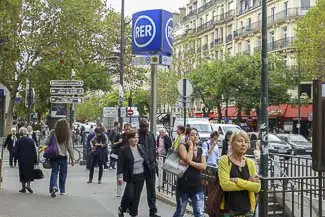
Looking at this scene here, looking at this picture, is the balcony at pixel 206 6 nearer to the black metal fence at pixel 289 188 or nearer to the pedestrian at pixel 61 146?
the black metal fence at pixel 289 188

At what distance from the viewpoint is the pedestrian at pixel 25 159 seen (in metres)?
13.0

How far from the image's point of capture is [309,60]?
41906mm

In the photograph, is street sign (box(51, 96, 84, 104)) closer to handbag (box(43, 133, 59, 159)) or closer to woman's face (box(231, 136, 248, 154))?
handbag (box(43, 133, 59, 159))

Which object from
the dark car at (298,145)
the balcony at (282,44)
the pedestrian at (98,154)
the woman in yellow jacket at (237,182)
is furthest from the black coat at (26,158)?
the balcony at (282,44)

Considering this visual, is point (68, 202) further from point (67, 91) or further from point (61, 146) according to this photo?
point (67, 91)

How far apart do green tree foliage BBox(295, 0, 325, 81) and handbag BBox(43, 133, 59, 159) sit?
1198 inches

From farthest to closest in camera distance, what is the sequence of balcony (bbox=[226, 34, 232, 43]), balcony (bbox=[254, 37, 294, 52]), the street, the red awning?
1. balcony (bbox=[226, 34, 232, 43])
2. balcony (bbox=[254, 37, 294, 52])
3. the red awning
4. the street

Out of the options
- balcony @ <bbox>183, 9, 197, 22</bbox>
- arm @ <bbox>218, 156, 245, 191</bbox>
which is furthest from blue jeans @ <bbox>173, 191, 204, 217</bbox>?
balcony @ <bbox>183, 9, 197, 22</bbox>

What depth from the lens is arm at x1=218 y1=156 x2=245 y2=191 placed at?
5.81 meters

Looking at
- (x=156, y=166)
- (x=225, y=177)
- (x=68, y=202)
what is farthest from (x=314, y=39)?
(x=225, y=177)

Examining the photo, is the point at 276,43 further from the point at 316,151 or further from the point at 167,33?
the point at 316,151

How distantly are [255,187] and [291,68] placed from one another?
4842 centimetres

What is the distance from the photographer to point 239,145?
19.5 ft

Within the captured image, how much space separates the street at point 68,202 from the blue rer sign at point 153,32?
3.43m
